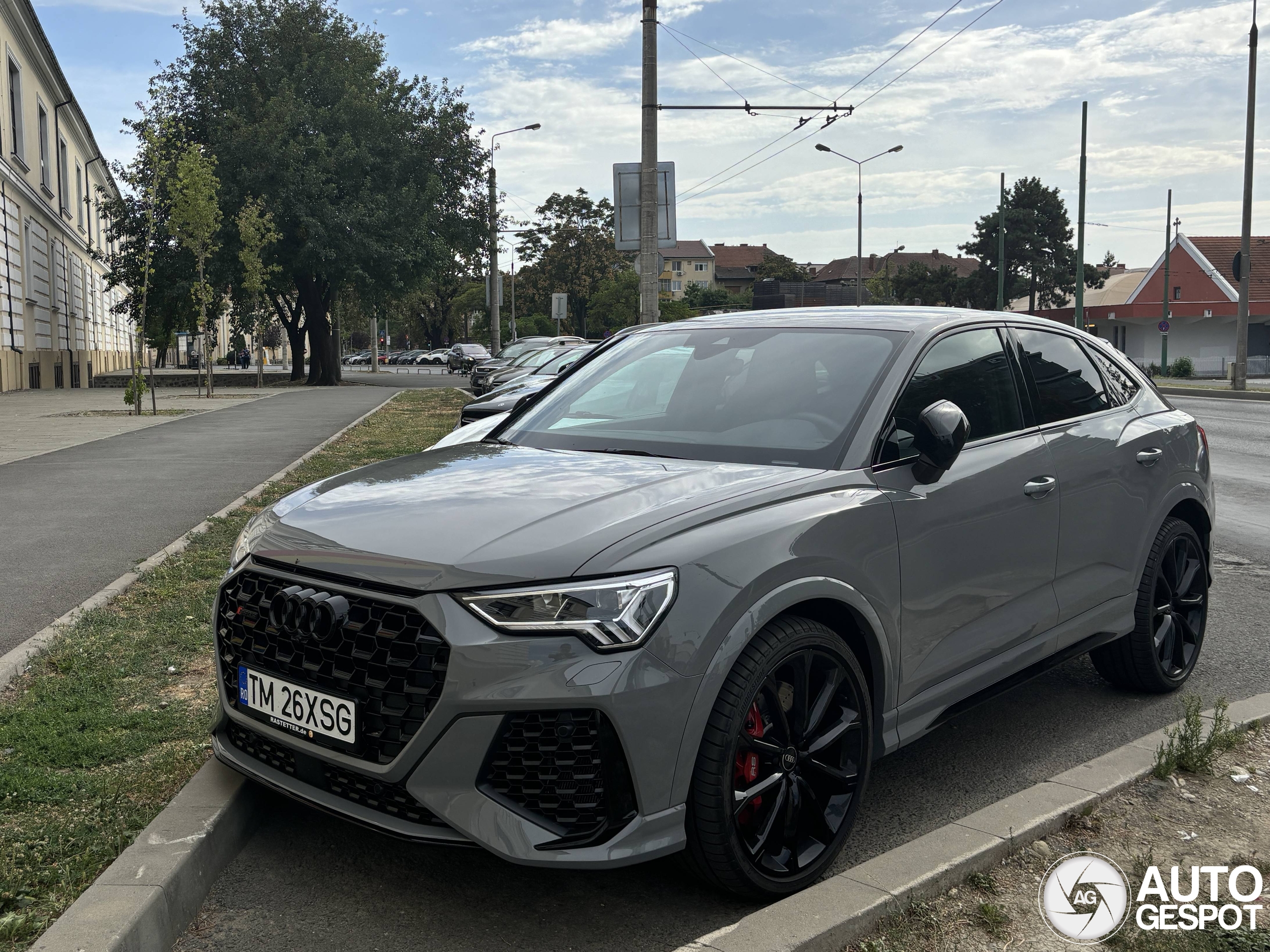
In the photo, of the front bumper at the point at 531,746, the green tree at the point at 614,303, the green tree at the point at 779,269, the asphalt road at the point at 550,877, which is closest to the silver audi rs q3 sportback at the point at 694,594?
the front bumper at the point at 531,746

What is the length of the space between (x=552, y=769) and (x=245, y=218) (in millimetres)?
35885

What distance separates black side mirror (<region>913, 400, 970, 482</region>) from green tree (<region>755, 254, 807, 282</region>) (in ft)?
387

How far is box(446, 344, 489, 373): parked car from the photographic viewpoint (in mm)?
54938

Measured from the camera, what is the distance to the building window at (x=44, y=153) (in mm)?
38469

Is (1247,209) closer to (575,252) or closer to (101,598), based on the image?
(101,598)

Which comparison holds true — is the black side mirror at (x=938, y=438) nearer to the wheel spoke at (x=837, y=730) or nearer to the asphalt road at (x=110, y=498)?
the wheel spoke at (x=837, y=730)

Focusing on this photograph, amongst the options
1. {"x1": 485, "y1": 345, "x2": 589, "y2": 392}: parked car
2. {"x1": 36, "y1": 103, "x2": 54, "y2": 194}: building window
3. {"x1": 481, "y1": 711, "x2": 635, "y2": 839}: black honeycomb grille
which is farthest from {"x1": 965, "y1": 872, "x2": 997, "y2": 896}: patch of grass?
{"x1": 36, "y1": 103, "x2": 54, "y2": 194}: building window

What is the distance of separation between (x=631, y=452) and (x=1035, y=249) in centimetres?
7927

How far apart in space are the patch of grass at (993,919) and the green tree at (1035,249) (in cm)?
7735

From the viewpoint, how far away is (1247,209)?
31.0m

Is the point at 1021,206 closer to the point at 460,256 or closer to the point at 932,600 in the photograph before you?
the point at 460,256

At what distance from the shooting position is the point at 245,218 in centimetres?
3538

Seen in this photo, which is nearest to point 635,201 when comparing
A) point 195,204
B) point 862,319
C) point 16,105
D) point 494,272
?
point 862,319

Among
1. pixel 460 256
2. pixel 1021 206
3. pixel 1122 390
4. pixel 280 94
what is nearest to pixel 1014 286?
pixel 1021 206
